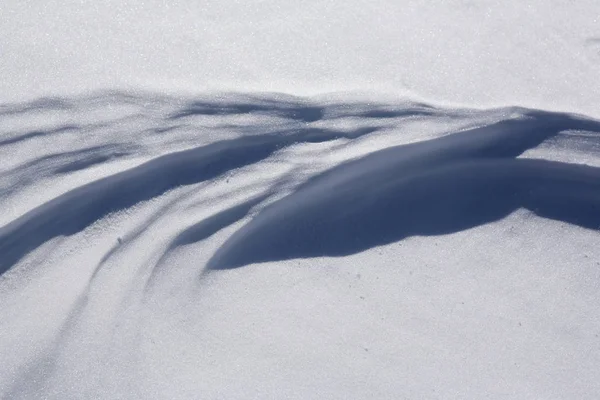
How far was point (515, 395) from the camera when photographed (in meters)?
1.70

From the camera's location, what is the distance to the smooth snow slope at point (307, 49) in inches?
68.8

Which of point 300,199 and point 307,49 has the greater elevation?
point 307,49

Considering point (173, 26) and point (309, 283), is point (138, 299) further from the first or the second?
point (173, 26)

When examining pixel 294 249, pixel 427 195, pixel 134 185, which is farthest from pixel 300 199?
pixel 134 185

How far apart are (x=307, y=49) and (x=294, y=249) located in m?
0.70

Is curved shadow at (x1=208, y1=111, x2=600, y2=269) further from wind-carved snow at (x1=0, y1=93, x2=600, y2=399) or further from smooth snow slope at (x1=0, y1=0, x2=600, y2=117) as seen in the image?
smooth snow slope at (x1=0, y1=0, x2=600, y2=117)

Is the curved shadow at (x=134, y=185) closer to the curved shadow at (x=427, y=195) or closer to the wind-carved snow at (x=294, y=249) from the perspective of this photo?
the wind-carved snow at (x=294, y=249)

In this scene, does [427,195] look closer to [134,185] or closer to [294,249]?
[294,249]

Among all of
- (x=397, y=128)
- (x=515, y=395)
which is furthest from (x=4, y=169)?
(x=515, y=395)

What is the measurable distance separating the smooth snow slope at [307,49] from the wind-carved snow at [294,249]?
0.07 metres

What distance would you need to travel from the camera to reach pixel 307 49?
1.77m

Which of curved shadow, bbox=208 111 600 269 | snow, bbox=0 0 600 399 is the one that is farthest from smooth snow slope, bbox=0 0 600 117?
curved shadow, bbox=208 111 600 269

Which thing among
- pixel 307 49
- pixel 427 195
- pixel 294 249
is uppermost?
pixel 307 49

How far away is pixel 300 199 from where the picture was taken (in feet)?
5.75
